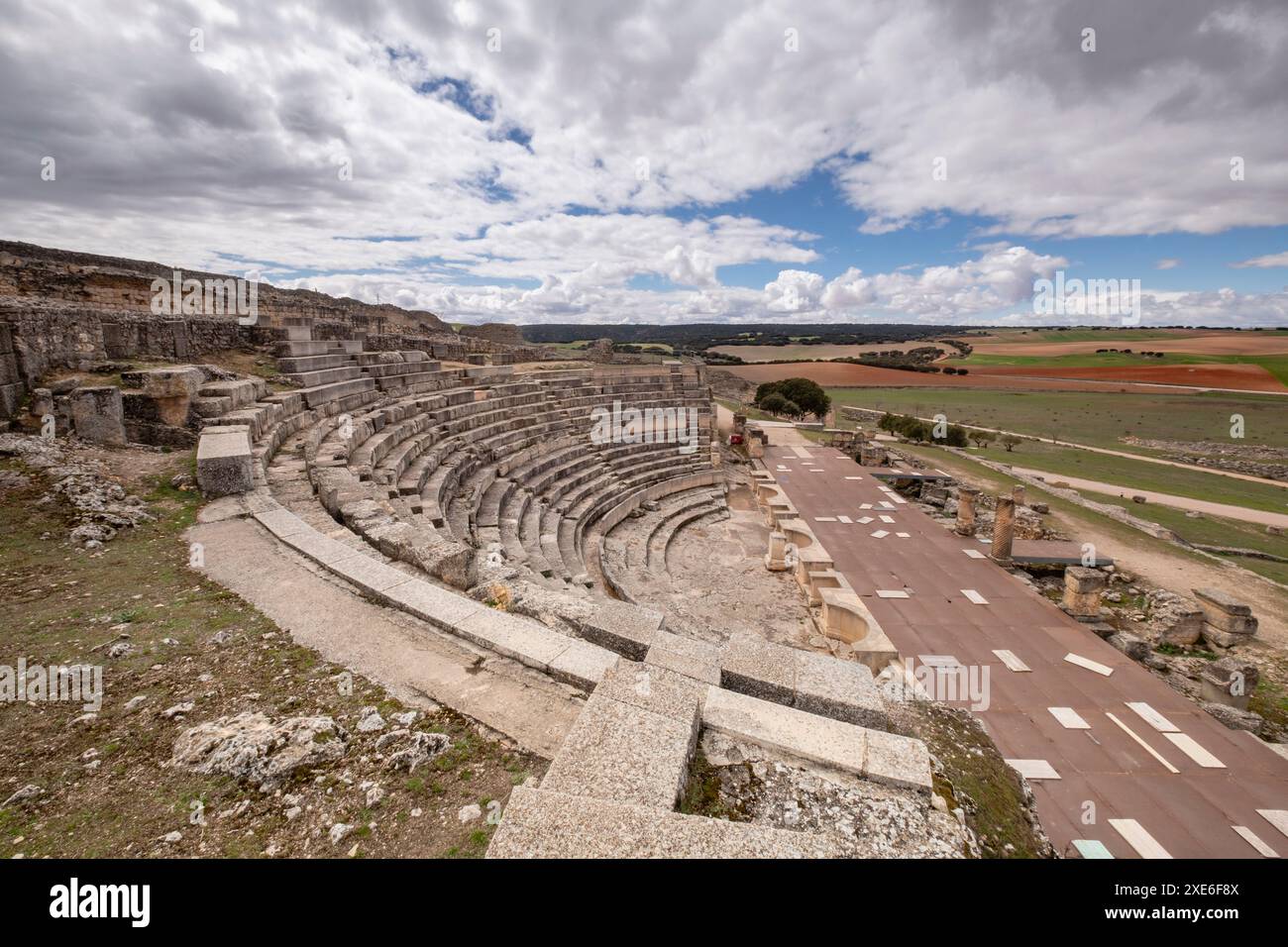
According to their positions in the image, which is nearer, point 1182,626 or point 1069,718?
point 1069,718

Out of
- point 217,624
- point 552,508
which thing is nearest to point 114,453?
point 217,624

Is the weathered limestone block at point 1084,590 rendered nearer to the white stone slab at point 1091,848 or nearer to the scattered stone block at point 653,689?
the white stone slab at point 1091,848

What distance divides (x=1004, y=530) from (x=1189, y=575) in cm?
413

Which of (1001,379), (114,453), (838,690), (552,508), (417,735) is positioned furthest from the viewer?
(1001,379)

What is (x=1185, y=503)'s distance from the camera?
60.3 feet

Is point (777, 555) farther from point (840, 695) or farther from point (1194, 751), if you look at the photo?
point (840, 695)

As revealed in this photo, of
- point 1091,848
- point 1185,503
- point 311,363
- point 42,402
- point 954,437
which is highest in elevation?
point 311,363

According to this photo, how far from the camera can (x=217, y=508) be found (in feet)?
19.8

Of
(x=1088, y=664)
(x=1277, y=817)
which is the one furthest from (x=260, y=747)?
(x=1088, y=664)

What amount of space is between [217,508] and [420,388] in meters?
10.1

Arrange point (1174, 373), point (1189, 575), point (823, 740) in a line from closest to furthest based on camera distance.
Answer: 1. point (823, 740)
2. point (1189, 575)
3. point (1174, 373)

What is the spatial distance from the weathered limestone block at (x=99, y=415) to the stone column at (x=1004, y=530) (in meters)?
16.5
